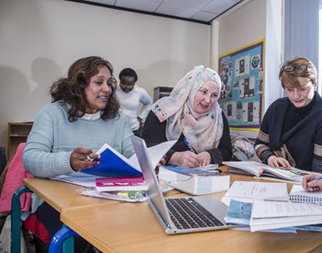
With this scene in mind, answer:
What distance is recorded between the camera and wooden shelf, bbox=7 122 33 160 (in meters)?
3.46

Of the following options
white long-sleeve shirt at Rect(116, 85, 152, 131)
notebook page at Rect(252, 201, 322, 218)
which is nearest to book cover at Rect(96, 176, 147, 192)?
notebook page at Rect(252, 201, 322, 218)

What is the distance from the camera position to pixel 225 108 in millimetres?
4188

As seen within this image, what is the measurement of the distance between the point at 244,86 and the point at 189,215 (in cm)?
331

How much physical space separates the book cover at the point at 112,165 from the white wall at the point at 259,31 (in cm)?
272

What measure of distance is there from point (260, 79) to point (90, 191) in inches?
118

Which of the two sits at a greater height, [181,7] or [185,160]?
[181,7]

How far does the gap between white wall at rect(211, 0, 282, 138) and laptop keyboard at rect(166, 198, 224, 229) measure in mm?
2876

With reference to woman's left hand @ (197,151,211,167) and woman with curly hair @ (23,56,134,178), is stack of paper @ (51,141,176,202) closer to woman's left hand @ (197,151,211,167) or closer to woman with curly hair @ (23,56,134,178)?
woman with curly hair @ (23,56,134,178)

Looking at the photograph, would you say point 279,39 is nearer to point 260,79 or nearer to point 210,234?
point 260,79

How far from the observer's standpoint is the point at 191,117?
1811 millimetres

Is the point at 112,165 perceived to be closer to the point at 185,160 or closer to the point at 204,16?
the point at 185,160

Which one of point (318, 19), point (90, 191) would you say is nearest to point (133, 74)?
point (318, 19)

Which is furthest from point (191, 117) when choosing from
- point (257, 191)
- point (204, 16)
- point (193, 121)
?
point (204, 16)

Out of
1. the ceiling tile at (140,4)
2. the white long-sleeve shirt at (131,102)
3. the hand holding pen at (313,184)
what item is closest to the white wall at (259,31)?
the ceiling tile at (140,4)
